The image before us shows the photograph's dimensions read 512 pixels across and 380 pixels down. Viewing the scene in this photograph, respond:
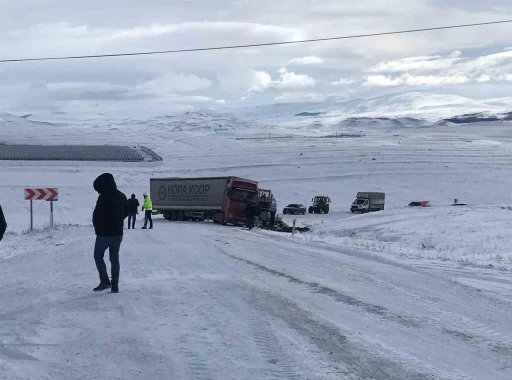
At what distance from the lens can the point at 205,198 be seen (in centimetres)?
4534

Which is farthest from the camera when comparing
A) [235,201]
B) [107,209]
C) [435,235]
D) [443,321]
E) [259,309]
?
[235,201]

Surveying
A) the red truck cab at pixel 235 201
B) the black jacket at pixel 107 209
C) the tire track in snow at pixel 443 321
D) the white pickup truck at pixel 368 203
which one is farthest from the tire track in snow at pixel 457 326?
the white pickup truck at pixel 368 203

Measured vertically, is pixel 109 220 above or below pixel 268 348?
above

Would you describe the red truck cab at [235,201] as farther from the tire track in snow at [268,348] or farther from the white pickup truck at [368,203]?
the tire track in snow at [268,348]

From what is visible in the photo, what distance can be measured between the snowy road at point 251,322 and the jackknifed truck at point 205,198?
26.7 meters

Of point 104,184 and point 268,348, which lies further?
point 104,184

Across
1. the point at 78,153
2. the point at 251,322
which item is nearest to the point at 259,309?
the point at 251,322

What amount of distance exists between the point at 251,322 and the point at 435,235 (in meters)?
19.5

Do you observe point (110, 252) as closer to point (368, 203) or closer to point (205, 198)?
point (205, 198)

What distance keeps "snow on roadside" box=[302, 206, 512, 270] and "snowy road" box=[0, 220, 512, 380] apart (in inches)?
176

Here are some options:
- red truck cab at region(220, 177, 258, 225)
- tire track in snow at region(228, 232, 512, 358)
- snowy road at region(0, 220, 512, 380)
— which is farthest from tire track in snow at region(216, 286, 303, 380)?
red truck cab at region(220, 177, 258, 225)

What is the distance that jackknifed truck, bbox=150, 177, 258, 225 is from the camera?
43.6 m

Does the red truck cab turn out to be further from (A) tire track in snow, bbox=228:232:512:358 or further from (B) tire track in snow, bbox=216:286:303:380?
(B) tire track in snow, bbox=216:286:303:380

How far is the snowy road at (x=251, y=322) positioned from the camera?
7.51 metres
